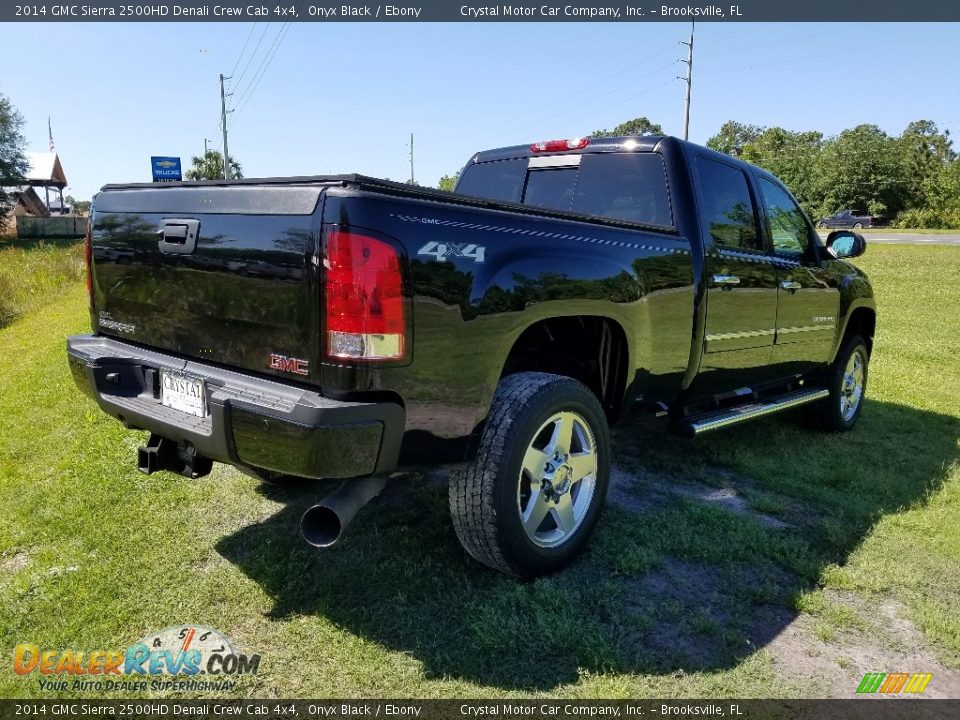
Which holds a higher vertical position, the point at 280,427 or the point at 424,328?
the point at 424,328

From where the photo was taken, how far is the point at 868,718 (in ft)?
7.36

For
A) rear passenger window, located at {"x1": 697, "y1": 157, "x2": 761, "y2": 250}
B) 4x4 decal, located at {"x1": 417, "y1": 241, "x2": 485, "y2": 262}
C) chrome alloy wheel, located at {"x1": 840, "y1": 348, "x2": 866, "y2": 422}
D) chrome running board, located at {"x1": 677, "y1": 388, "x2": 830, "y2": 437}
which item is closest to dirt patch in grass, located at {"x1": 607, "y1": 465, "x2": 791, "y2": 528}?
chrome running board, located at {"x1": 677, "y1": 388, "x2": 830, "y2": 437}

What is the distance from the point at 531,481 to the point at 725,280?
179 cm

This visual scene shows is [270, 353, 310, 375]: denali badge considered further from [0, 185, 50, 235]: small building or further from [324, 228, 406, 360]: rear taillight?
[0, 185, 50, 235]: small building

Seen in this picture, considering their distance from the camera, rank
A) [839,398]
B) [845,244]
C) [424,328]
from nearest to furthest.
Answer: [424,328], [845,244], [839,398]

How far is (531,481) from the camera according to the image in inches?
112

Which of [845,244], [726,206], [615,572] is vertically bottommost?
[615,572]

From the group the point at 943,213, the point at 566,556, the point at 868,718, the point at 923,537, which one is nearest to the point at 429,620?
the point at 566,556

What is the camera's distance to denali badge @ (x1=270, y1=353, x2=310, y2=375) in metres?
2.29

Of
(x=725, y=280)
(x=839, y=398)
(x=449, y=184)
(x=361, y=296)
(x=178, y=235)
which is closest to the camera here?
(x=361, y=296)

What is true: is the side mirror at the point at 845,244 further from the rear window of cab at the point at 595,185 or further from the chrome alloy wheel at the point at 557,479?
the chrome alloy wheel at the point at 557,479

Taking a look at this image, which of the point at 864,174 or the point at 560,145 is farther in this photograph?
the point at 864,174

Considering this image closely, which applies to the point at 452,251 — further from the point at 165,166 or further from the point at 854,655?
the point at 165,166

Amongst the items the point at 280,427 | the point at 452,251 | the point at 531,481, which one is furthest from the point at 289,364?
the point at 531,481
